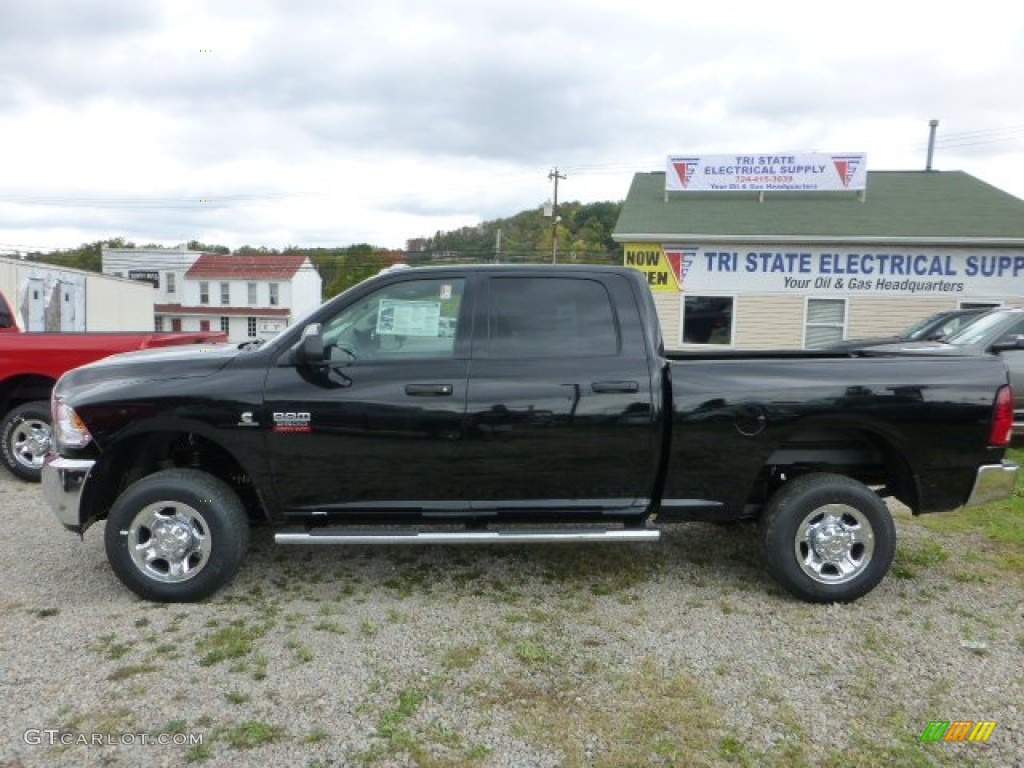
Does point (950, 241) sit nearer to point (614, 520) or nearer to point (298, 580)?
point (614, 520)

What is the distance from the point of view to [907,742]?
2.93 meters

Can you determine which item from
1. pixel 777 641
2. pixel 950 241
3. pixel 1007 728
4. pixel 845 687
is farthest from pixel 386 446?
pixel 950 241

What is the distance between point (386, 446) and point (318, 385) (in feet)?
1.65

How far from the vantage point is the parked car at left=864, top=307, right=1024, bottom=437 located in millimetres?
7258

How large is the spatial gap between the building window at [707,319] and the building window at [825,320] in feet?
5.87

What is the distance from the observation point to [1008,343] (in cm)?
752

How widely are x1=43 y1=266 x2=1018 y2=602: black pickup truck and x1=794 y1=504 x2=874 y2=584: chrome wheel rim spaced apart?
0.04 ft

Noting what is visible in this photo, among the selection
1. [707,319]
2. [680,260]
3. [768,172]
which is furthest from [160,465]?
[768,172]

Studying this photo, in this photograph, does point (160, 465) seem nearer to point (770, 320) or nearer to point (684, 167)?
point (770, 320)

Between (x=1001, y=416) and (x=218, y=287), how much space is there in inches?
2345

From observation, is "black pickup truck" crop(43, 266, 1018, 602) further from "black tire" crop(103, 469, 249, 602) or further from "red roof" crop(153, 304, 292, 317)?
"red roof" crop(153, 304, 292, 317)

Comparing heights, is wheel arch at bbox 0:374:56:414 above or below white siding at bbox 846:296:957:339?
below

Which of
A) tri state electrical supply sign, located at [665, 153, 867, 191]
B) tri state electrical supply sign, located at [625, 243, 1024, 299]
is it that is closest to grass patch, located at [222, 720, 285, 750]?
tri state electrical supply sign, located at [625, 243, 1024, 299]

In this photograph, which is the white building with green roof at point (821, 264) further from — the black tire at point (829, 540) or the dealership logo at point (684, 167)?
the black tire at point (829, 540)
